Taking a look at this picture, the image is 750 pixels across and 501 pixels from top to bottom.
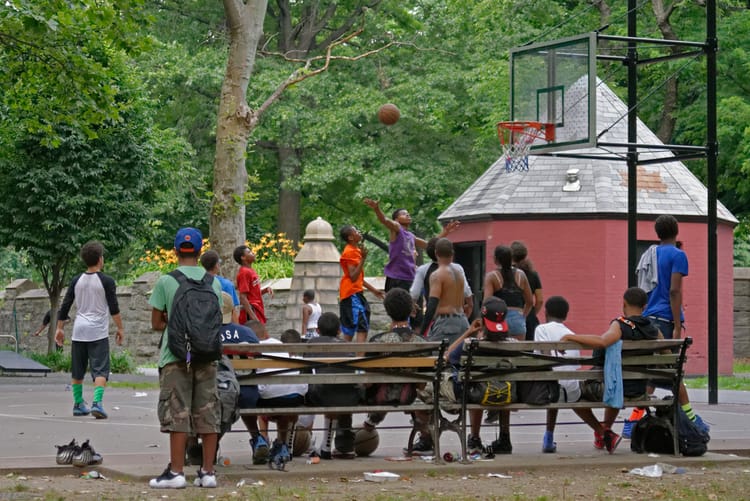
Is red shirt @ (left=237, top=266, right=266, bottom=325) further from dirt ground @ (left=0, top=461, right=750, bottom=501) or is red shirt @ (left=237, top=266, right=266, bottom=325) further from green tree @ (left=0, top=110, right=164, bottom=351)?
green tree @ (left=0, top=110, right=164, bottom=351)

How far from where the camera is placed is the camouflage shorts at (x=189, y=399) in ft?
29.4

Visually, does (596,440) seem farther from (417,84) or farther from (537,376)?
(417,84)

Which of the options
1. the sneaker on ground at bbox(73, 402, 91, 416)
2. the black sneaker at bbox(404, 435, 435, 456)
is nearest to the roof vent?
the sneaker on ground at bbox(73, 402, 91, 416)

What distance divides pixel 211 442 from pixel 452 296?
12.4 feet

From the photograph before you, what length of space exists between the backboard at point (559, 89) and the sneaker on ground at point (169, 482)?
10061 millimetres

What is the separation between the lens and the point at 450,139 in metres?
38.9

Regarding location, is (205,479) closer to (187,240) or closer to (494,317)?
(187,240)

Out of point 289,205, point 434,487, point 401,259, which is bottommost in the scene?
point 434,487

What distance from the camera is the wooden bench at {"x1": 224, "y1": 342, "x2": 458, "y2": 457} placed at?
31.9 feet

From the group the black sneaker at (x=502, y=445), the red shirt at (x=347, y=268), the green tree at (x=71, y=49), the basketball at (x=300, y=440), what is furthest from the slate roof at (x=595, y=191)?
the basketball at (x=300, y=440)

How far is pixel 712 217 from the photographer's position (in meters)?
16.8

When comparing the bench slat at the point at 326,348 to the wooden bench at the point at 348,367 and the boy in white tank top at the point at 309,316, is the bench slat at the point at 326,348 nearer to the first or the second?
the wooden bench at the point at 348,367

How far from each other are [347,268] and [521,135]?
4.80 m

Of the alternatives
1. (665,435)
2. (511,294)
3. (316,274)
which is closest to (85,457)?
(665,435)
